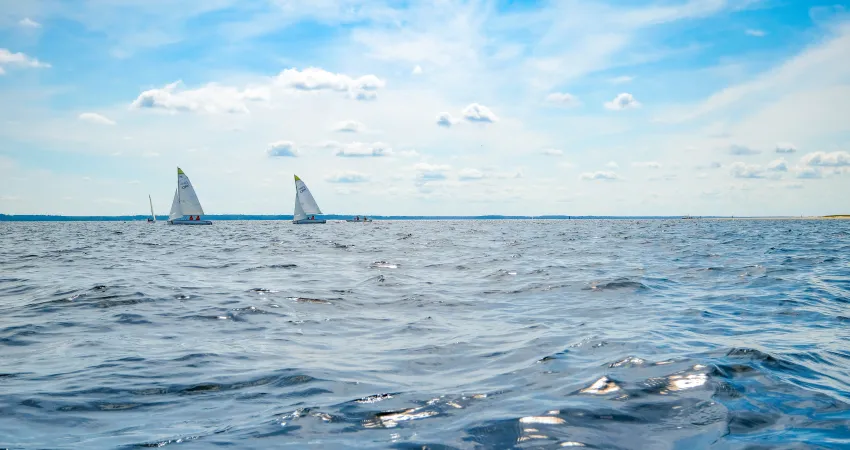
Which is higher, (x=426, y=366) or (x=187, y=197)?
(x=187, y=197)

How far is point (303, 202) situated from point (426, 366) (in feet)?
358

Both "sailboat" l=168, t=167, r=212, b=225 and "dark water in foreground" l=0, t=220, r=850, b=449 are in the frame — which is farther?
"sailboat" l=168, t=167, r=212, b=225

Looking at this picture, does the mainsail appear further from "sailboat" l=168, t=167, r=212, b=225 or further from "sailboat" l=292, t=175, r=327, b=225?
"sailboat" l=292, t=175, r=327, b=225

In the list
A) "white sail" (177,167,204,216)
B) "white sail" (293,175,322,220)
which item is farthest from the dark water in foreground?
"white sail" (293,175,322,220)

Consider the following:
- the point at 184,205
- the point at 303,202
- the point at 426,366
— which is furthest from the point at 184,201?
the point at 426,366

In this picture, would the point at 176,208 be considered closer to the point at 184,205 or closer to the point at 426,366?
the point at 184,205

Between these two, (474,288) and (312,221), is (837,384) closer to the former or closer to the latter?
(474,288)

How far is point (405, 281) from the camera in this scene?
2022 cm

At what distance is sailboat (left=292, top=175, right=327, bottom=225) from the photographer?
113250 mm

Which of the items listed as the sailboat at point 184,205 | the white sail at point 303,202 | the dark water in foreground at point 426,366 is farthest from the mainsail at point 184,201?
the dark water in foreground at point 426,366

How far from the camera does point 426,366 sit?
8.55 meters

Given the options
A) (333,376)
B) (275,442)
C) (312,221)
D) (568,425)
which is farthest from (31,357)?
(312,221)

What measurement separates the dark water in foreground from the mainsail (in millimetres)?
86031

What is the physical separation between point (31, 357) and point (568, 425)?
8.89 m
